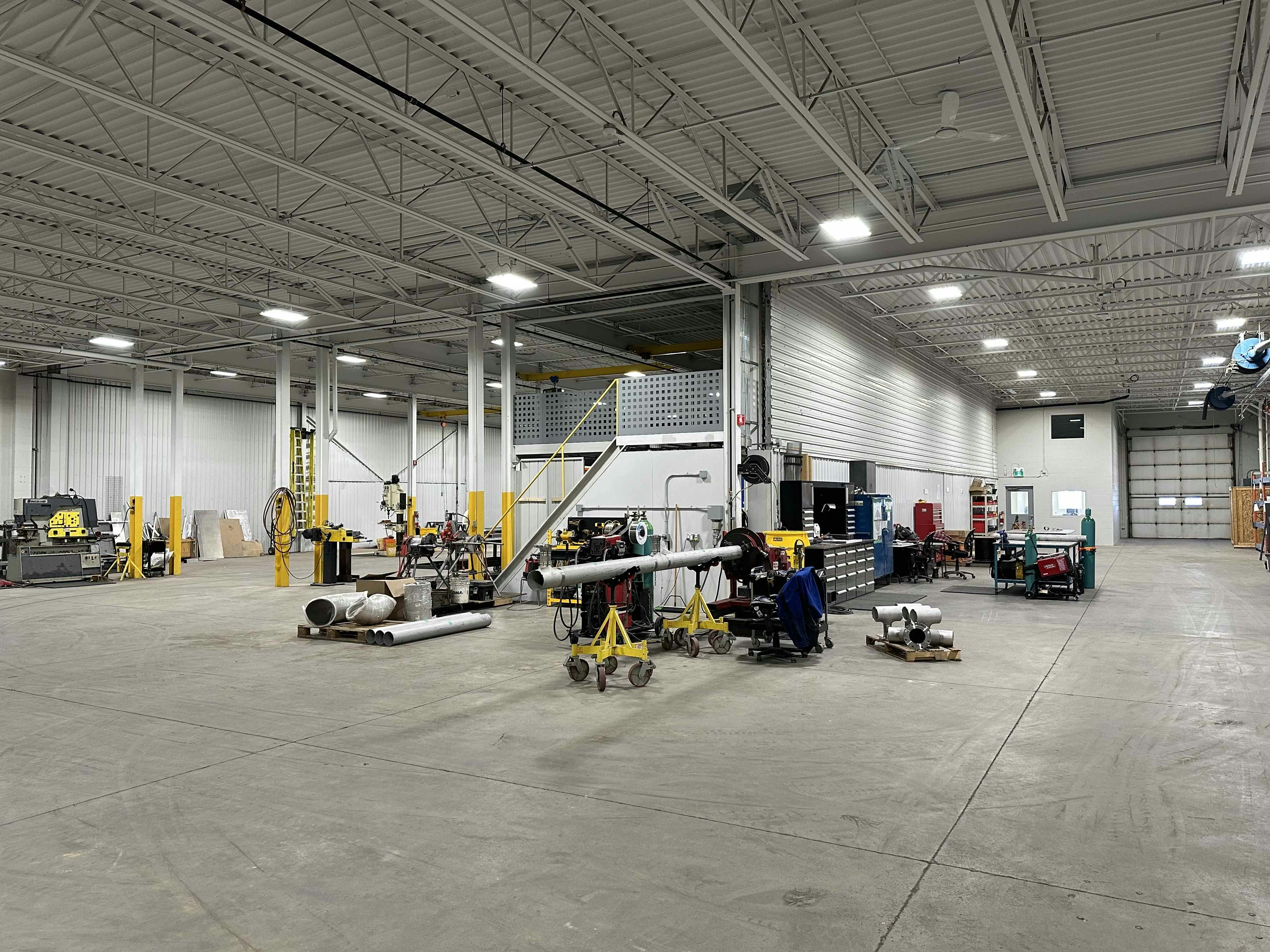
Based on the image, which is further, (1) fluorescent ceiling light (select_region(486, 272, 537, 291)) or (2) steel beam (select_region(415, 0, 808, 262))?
(1) fluorescent ceiling light (select_region(486, 272, 537, 291))

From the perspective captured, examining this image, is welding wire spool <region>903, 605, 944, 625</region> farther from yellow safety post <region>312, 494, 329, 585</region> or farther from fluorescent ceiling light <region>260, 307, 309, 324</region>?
yellow safety post <region>312, 494, 329, 585</region>

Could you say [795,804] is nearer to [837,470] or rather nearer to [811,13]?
[811,13]

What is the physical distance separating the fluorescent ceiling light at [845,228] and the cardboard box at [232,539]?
873 inches

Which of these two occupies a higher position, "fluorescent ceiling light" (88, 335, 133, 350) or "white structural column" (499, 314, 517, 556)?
"fluorescent ceiling light" (88, 335, 133, 350)

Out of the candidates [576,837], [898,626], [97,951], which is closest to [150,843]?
[97,951]

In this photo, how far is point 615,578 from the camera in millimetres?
8891

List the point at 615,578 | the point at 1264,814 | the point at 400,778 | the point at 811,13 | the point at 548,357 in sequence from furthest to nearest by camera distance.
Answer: the point at 548,357 < the point at 615,578 < the point at 811,13 < the point at 400,778 < the point at 1264,814

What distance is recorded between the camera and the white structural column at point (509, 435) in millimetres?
15555

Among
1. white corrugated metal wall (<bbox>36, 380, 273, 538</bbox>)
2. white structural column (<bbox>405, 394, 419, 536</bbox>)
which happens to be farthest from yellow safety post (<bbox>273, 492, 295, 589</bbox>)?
white structural column (<bbox>405, 394, 419, 536</bbox>)

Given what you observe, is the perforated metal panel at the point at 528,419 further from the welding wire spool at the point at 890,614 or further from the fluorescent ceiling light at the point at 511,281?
the welding wire spool at the point at 890,614

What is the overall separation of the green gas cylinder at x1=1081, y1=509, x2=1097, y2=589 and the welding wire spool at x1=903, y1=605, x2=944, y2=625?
7.20m

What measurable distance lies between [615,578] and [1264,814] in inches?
224

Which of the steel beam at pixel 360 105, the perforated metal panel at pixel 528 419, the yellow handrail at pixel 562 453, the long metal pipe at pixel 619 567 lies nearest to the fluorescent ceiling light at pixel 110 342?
the perforated metal panel at pixel 528 419

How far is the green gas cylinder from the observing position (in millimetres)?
15539
